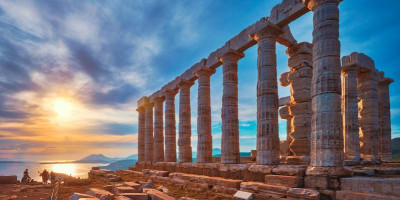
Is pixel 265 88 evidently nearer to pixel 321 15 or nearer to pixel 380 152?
pixel 321 15

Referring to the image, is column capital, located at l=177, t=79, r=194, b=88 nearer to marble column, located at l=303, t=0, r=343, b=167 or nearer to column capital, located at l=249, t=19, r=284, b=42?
column capital, located at l=249, t=19, r=284, b=42

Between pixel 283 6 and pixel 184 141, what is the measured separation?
12.9m

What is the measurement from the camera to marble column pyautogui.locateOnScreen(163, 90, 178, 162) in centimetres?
2419

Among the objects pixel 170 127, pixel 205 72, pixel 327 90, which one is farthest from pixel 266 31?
pixel 170 127

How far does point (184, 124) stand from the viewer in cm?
2225

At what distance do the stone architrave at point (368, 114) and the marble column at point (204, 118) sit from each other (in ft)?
35.0

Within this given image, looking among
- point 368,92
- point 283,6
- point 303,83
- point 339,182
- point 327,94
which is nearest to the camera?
point 339,182

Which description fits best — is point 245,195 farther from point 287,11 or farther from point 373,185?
point 287,11

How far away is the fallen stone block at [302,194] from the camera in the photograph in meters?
9.31

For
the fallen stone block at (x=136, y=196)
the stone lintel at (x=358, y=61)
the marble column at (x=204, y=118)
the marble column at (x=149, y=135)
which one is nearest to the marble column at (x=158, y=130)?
the marble column at (x=149, y=135)

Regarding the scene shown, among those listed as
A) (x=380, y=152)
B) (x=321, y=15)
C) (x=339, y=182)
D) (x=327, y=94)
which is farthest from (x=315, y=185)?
(x=380, y=152)

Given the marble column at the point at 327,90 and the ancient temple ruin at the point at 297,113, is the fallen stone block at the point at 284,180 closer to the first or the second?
the ancient temple ruin at the point at 297,113

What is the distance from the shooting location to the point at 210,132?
19266 mm

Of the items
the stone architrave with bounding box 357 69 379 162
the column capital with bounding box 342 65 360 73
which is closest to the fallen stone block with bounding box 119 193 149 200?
the column capital with bounding box 342 65 360 73
